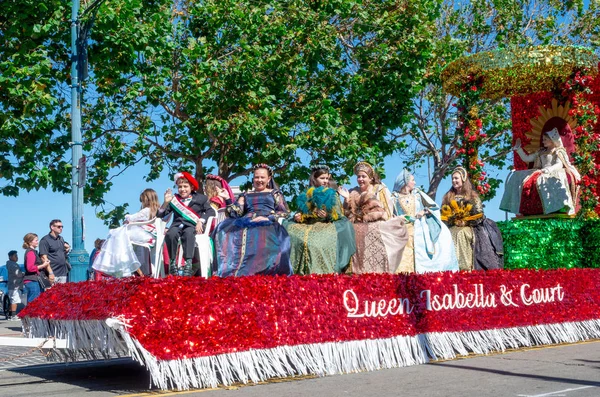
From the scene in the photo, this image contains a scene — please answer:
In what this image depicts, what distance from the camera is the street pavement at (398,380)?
783 centimetres

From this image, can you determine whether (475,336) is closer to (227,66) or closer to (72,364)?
(72,364)

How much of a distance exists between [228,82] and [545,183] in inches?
327

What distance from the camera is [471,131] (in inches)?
591

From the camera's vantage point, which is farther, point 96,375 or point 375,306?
point 96,375

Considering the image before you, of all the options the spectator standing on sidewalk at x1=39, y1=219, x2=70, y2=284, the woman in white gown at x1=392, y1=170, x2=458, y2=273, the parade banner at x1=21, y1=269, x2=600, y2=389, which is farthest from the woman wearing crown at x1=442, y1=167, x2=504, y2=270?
the spectator standing on sidewalk at x1=39, y1=219, x2=70, y2=284

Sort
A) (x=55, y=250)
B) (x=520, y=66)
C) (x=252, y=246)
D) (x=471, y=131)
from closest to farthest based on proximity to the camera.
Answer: (x=252, y=246) → (x=520, y=66) → (x=471, y=131) → (x=55, y=250)

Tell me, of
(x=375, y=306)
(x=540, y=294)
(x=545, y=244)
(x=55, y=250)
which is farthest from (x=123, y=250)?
(x=545, y=244)

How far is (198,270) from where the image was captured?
418 inches

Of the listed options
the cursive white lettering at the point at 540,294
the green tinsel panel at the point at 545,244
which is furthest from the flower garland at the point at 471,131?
the cursive white lettering at the point at 540,294

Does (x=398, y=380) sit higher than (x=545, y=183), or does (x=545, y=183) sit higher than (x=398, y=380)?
(x=545, y=183)


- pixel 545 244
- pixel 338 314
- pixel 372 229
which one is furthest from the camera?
pixel 545 244

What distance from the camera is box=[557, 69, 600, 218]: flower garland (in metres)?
14.6

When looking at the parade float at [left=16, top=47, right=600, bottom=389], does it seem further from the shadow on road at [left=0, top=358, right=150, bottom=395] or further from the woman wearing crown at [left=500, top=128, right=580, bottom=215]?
the woman wearing crown at [left=500, top=128, right=580, bottom=215]

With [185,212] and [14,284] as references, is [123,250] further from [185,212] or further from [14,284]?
[14,284]
